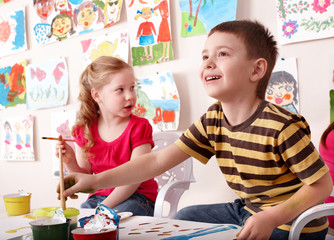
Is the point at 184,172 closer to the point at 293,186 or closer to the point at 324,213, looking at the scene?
the point at 293,186

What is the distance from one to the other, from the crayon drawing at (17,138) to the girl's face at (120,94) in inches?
41.0

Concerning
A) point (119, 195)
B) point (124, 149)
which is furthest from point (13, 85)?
point (119, 195)

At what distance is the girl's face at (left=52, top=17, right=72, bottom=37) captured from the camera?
84.7 inches

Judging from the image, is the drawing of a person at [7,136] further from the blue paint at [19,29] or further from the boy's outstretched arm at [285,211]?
the boy's outstretched arm at [285,211]

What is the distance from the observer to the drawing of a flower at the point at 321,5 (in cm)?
134

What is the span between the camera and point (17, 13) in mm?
2381

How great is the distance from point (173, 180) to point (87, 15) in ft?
3.48

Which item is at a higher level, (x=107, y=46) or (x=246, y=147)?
(x=107, y=46)

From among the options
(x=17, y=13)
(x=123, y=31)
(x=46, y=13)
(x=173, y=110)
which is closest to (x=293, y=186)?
(x=173, y=110)

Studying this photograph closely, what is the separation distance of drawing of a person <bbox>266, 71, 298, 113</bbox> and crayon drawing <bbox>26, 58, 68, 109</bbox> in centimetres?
120

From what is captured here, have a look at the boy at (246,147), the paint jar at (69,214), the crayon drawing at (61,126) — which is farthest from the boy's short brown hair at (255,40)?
the crayon drawing at (61,126)

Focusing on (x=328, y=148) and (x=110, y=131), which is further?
(x=110, y=131)

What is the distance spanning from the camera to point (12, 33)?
2420 mm

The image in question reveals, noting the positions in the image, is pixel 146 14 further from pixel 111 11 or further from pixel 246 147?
pixel 246 147
